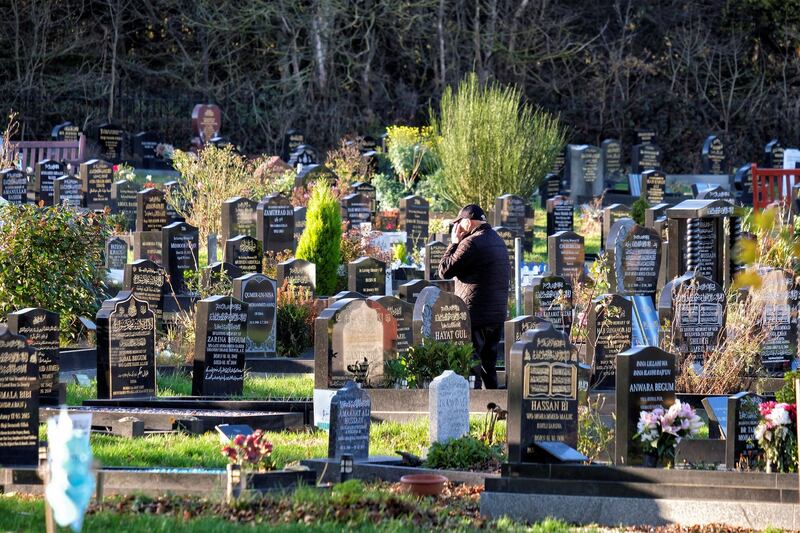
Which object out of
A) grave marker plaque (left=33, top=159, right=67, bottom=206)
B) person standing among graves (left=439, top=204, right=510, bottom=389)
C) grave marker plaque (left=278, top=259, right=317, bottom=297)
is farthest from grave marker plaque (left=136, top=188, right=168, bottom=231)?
person standing among graves (left=439, top=204, right=510, bottom=389)

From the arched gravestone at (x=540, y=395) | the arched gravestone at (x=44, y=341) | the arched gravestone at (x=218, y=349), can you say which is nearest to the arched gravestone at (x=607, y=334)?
the arched gravestone at (x=218, y=349)

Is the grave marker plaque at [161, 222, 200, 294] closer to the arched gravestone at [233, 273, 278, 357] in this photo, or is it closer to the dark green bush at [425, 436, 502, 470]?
the arched gravestone at [233, 273, 278, 357]

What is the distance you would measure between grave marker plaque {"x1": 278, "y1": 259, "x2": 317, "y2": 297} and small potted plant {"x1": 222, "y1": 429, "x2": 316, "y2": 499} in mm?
8111

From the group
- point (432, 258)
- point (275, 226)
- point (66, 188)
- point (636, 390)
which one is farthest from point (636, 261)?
point (66, 188)

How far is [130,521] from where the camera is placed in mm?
8156

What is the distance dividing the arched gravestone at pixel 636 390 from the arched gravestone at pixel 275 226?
1098 centimetres

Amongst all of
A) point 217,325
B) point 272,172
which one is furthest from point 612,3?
point 217,325

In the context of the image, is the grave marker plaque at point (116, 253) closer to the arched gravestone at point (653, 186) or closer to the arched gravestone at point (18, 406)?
the arched gravestone at point (18, 406)

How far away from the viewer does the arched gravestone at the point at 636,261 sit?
60.5 ft

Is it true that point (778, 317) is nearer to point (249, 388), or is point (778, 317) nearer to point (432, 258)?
point (249, 388)

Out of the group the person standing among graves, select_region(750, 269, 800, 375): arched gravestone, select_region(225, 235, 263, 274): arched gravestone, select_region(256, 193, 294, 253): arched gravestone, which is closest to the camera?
the person standing among graves

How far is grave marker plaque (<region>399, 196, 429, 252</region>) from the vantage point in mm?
23906

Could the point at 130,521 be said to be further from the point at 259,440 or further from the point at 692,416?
the point at 692,416

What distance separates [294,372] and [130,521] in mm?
7429
